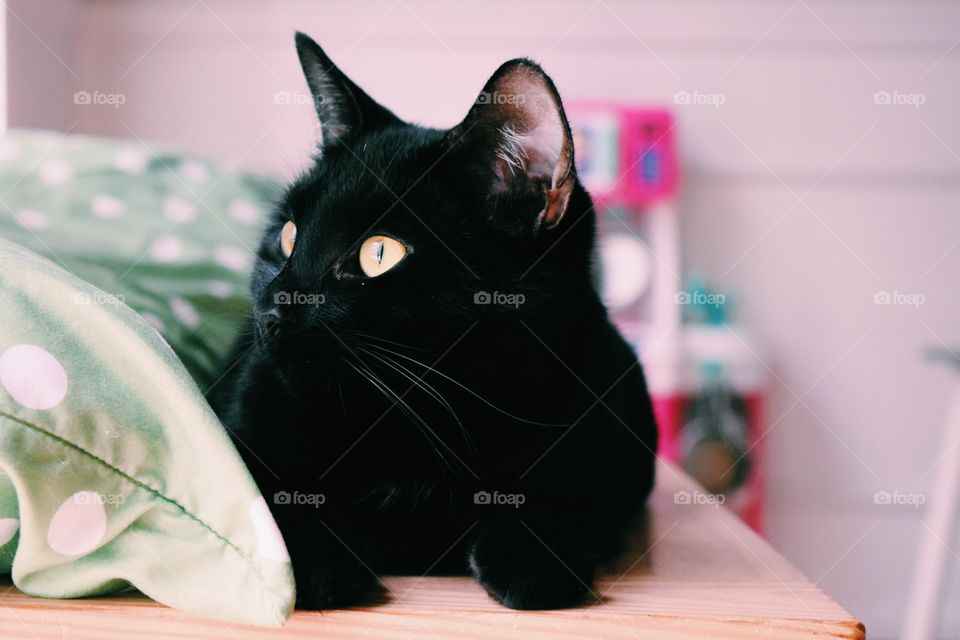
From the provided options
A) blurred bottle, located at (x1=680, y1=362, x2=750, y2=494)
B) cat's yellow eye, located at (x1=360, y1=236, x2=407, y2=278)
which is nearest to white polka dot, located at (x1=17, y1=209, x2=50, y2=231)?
cat's yellow eye, located at (x1=360, y1=236, x2=407, y2=278)

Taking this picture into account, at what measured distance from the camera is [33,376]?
44 cm

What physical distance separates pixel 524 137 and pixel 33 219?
604 mm

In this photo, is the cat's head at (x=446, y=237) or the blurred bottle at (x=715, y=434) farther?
the blurred bottle at (x=715, y=434)

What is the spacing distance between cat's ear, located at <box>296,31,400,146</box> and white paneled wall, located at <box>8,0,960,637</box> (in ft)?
5.40

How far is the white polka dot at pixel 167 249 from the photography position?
3.13 ft

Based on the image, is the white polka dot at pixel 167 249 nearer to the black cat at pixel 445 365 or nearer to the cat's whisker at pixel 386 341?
the black cat at pixel 445 365

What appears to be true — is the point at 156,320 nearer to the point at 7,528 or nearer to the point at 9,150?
the point at 7,528

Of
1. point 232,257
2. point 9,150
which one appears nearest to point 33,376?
point 232,257

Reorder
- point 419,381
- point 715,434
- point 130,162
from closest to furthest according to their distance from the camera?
point 419,381 → point 130,162 → point 715,434

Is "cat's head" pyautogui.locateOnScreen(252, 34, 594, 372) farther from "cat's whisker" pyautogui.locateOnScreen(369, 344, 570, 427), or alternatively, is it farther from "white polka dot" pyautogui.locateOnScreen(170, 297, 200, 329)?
"white polka dot" pyautogui.locateOnScreen(170, 297, 200, 329)

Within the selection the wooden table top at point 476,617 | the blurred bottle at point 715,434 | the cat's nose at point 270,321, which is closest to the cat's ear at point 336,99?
the cat's nose at point 270,321

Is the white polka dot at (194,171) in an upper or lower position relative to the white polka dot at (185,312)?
upper

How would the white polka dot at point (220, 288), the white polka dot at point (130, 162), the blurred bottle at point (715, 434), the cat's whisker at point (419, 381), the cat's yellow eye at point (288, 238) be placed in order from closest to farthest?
the cat's whisker at point (419, 381), the cat's yellow eye at point (288, 238), the white polka dot at point (220, 288), the white polka dot at point (130, 162), the blurred bottle at point (715, 434)

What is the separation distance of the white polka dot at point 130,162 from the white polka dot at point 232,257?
22 cm
